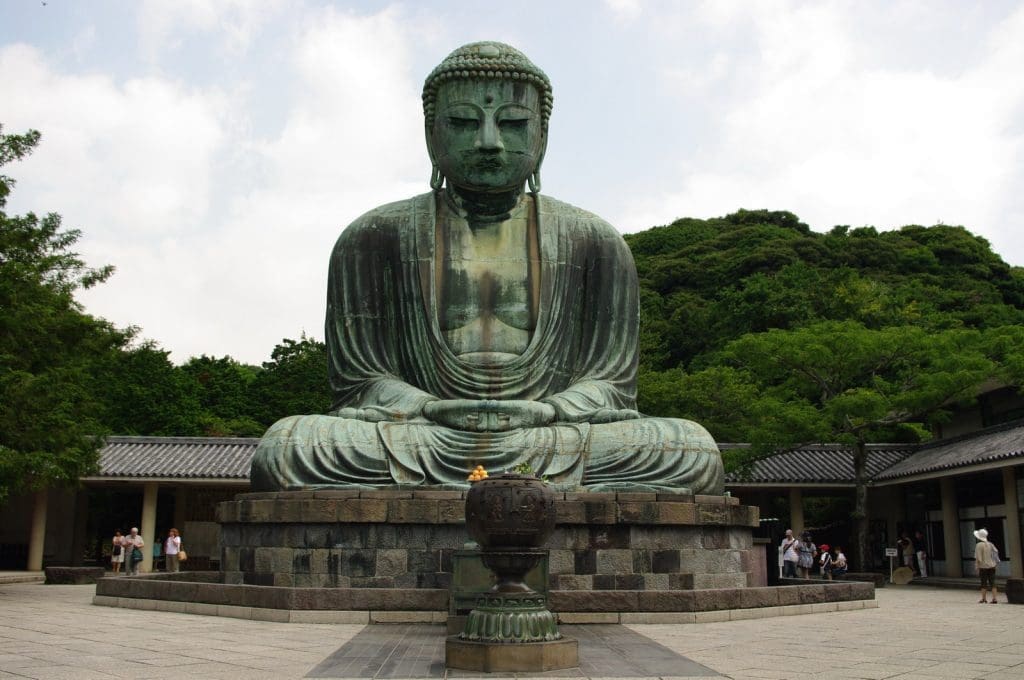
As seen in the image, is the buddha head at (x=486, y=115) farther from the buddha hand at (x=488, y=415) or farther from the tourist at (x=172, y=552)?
the tourist at (x=172, y=552)

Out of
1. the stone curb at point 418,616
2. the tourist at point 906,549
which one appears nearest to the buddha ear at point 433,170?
the stone curb at point 418,616

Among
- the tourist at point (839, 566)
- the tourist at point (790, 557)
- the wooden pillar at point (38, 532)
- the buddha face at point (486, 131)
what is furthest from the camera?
the wooden pillar at point (38, 532)

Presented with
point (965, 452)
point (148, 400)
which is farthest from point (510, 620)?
point (148, 400)

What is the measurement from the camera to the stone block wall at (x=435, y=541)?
922cm

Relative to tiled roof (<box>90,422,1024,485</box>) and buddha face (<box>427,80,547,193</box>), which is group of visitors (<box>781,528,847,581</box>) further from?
buddha face (<box>427,80,547,193</box>)

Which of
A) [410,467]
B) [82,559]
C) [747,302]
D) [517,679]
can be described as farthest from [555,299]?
[747,302]

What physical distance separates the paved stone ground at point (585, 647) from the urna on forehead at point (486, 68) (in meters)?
6.17

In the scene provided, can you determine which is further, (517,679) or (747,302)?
(747,302)

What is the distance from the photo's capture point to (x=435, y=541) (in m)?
9.26

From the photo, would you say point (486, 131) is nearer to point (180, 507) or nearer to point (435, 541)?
point (435, 541)

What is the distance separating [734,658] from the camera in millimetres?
6336

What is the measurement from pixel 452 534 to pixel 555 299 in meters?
3.33

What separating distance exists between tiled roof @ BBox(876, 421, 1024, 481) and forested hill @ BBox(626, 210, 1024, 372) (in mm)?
7939

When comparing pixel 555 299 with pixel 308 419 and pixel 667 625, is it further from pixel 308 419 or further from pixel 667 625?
pixel 667 625
